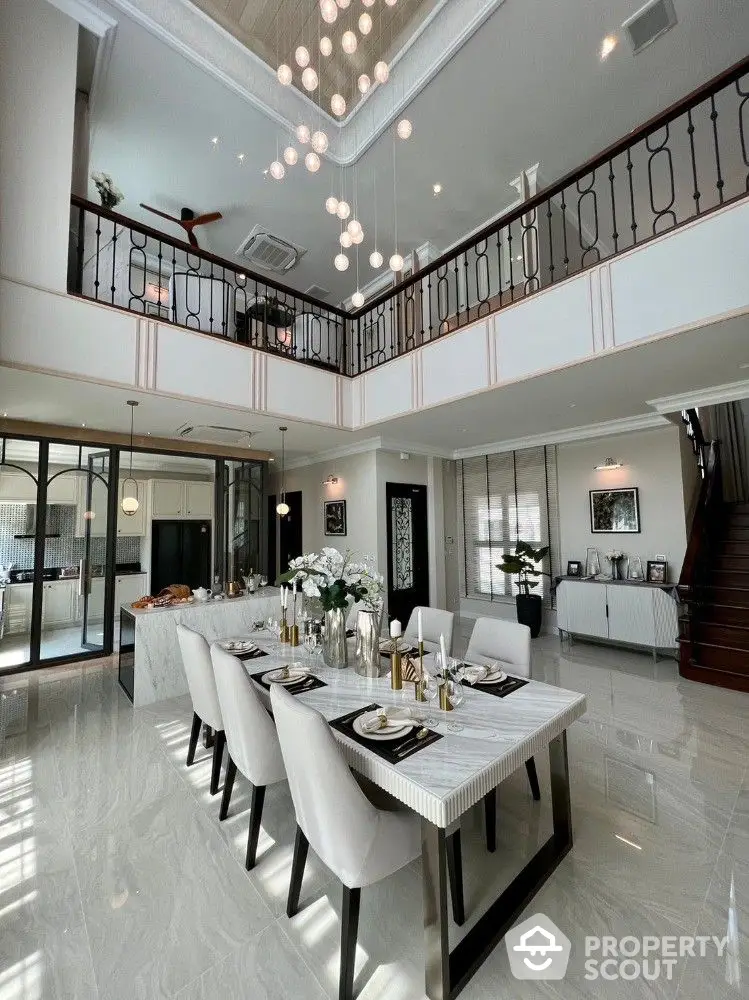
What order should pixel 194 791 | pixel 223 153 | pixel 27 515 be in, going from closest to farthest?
1. pixel 194 791
2. pixel 223 153
3. pixel 27 515

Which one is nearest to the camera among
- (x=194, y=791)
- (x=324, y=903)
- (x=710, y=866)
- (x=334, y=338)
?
(x=324, y=903)

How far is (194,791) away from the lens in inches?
103

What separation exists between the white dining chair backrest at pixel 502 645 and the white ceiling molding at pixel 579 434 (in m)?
3.55

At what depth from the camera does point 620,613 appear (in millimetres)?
5188

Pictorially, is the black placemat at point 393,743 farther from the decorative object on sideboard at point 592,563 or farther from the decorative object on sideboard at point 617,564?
the decorative object on sideboard at point 592,563

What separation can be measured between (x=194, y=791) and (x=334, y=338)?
16.3ft

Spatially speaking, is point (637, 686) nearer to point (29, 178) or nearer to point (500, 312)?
point (500, 312)

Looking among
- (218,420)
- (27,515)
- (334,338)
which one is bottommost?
(27,515)

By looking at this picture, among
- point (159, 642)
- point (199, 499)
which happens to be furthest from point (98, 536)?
point (159, 642)

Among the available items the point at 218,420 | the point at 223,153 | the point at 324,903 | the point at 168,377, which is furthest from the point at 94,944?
the point at 223,153

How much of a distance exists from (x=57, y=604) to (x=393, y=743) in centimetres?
511

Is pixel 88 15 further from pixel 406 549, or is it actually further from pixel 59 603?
pixel 406 549

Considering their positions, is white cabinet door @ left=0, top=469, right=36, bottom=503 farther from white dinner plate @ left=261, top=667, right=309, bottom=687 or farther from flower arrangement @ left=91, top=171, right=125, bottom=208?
white dinner plate @ left=261, top=667, right=309, bottom=687

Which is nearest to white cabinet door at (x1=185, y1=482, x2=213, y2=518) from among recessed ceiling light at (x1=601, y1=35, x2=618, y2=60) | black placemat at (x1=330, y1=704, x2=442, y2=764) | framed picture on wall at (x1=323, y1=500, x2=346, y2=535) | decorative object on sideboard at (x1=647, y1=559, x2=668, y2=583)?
framed picture on wall at (x1=323, y1=500, x2=346, y2=535)
